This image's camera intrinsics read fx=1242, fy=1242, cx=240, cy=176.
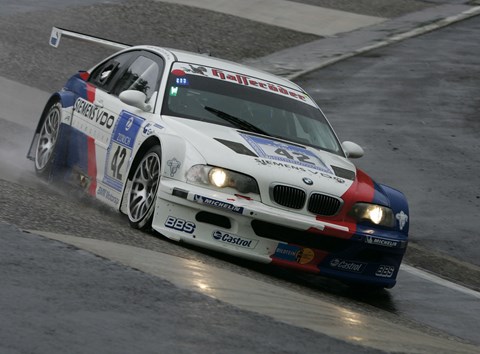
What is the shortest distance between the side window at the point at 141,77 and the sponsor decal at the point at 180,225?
1.72 m

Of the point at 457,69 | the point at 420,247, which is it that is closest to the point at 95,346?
the point at 420,247

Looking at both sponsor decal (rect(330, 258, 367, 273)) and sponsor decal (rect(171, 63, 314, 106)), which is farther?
sponsor decal (rect(171, 63, 314, 106))

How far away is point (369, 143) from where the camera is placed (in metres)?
15.8

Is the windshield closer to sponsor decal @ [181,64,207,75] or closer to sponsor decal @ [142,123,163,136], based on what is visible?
sponsor decal @ [181,64,207,75]

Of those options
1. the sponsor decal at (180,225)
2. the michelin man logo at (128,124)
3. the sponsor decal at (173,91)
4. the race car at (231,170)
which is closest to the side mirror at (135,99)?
the race car at (231,170)

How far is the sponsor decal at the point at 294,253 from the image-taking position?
8.58 m

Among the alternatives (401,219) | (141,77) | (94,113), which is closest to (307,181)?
(401,219)

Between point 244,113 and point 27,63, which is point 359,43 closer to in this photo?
point 27,63

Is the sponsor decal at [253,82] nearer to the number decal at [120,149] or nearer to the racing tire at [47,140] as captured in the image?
the number decal at [120,149]

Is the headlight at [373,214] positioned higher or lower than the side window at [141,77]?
lower

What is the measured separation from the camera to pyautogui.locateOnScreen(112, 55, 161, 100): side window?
33.4ft

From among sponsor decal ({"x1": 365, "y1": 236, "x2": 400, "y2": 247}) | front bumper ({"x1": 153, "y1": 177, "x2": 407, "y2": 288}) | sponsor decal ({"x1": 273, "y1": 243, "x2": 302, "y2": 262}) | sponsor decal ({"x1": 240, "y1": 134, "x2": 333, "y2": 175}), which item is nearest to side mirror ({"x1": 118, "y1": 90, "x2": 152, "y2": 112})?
sponsor decal ({"x1": 240, "y1": 134, "x2": 333, "y2": 175})

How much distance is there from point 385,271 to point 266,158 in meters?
1.23

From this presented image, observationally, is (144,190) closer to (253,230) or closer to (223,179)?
(223,179)
